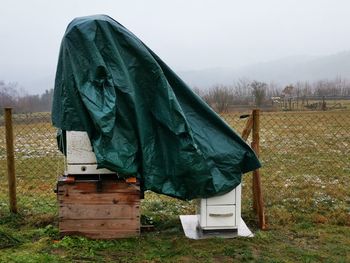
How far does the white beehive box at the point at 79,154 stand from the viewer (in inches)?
163

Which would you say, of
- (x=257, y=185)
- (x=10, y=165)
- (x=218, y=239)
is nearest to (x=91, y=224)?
(x=218, y=239)

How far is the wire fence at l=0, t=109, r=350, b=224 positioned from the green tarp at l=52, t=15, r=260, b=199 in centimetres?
143

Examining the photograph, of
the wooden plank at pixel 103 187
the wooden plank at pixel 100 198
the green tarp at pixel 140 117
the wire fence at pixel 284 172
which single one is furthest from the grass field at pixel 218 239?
the green tarp at pixel 140 117

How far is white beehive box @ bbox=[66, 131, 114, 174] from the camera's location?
4.15 m

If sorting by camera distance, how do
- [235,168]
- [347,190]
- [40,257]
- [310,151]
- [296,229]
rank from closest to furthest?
1. [40,257]
2. [235,168]
3. [296,229]
4. [347,190]
5. [310,151]

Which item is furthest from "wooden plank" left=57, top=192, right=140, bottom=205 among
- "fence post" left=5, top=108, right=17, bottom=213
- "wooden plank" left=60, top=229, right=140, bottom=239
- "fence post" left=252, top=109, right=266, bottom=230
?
"fence post" left=252, top=109, right=266, bottom=230

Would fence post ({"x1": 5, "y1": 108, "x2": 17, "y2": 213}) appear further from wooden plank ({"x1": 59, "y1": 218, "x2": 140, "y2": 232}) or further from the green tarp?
wooden plank ({"x1": 59, "y1": 218, "x2": 140, "y2": 232})

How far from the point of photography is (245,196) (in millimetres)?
6129

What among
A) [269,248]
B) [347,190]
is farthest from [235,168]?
[347,190]

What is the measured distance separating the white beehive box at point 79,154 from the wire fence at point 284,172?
1.43 m

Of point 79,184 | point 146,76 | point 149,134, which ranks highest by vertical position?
point 146,76

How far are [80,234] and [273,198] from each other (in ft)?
9.73

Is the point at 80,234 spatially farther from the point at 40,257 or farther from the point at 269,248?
the point at 269,248

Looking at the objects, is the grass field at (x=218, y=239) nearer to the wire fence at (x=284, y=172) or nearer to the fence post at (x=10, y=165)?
the wire fence at (x=284, y=172)
